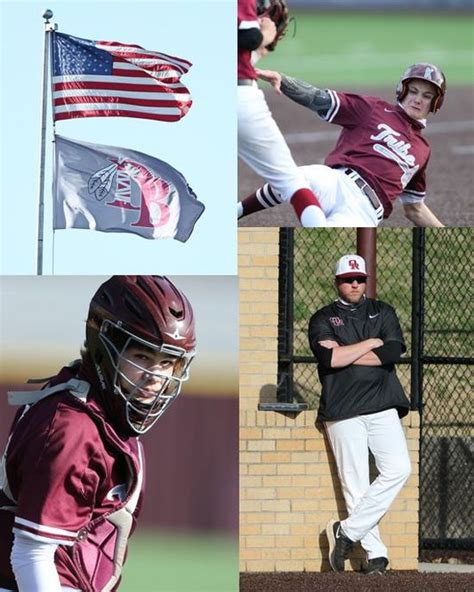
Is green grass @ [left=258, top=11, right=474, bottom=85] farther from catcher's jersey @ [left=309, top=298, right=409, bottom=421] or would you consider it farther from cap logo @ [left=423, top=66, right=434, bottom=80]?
catcher's jersey @ [left=309, top=298, right=409, bottom=421]

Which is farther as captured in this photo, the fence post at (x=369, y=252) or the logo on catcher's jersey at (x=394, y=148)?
the logo on catcher's jersey at (x=394, y=148)

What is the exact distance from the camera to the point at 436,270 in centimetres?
740

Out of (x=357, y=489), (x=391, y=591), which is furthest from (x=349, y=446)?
(x=391, y=591)

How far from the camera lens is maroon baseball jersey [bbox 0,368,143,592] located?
4055 mm

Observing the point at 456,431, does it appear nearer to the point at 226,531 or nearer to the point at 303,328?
the point at 303,328

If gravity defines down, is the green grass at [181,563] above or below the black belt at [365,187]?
below

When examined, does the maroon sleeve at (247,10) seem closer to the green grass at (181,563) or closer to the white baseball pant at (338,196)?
the white baseball pant at (338,196)

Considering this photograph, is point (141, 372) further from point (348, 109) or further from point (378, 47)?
point (378, 47)

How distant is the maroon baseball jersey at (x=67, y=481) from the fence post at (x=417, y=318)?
2944 millimetres

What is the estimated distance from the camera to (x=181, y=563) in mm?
5863

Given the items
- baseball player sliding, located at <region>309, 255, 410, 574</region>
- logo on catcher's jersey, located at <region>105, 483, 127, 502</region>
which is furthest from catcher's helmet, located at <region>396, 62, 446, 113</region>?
logo on catcher's jersey, located at <region>105, 483, 127, 502</region>

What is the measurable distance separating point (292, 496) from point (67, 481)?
2.82m

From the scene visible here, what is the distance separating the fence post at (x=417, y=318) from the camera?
7.07m

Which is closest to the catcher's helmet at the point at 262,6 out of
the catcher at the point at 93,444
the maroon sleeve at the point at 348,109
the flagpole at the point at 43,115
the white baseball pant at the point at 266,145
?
the white baseball pant at the point at 266,145
